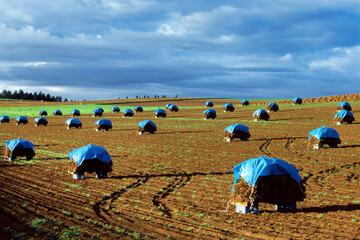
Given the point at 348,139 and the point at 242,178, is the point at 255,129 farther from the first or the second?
A: the point at 242,178

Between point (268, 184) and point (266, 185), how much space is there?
10 centimetres

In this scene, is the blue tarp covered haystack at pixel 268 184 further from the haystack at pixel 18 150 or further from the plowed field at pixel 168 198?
the haystack at pixel 18 150

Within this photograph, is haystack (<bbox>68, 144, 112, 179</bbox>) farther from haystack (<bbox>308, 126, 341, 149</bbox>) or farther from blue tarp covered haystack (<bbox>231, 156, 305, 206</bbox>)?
haystack (<bbox>308, 126, 341, 149</bbox>)

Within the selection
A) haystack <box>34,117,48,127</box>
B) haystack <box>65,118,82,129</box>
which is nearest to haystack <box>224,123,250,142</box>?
haystack <box>65,118,82,129</box>

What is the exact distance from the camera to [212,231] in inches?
456

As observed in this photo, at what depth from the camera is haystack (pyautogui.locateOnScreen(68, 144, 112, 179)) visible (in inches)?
773

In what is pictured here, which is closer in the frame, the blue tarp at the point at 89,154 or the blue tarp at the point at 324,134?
the blue tarp at the point at 89,154

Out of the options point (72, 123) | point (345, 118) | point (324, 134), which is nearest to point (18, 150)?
point (324, 134)

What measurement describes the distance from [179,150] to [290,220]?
1832cm

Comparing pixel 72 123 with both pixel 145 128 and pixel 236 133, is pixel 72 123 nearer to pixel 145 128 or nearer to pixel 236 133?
pixel 145 128

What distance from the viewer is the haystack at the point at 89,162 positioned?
64.4 ft

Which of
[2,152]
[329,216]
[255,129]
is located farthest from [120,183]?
[255,129]

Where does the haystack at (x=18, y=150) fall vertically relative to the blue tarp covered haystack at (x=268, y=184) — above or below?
below

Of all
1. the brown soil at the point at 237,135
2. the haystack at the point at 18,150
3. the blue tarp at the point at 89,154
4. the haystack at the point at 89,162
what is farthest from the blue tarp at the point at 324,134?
the haystack at the point at 18,150
